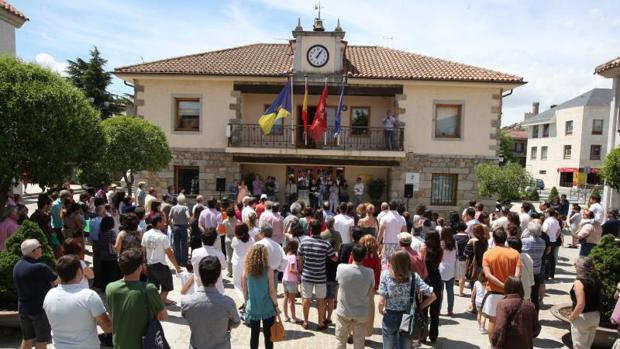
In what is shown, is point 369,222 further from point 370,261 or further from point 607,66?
point 607,66

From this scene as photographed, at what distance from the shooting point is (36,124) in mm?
7449

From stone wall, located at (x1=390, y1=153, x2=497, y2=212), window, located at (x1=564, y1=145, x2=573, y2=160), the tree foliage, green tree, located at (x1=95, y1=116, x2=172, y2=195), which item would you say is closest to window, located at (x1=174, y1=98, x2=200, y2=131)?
green tree, located at (x1=95, y1=116, x2=172, y2=195)

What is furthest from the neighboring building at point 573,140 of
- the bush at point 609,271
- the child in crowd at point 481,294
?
the child in crowd at point 481,294

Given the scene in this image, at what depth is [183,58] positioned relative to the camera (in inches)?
765

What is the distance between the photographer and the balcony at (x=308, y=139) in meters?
18.0

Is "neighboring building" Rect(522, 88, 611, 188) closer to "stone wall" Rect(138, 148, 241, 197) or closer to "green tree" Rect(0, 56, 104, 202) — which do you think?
"stone wall" Rect(138, 148, 241, 197)

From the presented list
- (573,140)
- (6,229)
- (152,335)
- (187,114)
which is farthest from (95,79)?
(573,140)

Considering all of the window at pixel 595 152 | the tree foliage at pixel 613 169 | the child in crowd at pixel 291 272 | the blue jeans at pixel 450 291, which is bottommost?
the blue jeans at pixel 450 291

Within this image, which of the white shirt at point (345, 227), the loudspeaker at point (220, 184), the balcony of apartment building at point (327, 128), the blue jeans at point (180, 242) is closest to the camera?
the white shirt at point (345, 227)

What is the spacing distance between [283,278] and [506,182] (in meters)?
10.5

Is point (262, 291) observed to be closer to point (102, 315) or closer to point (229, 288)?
point (102, 315)

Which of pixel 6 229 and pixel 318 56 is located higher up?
pixel 318 56

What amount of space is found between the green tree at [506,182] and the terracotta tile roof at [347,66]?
4398 millimetres

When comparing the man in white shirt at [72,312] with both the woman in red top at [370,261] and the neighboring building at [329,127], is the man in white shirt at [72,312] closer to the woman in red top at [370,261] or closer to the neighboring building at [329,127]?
the woman in red top at [370,261]
